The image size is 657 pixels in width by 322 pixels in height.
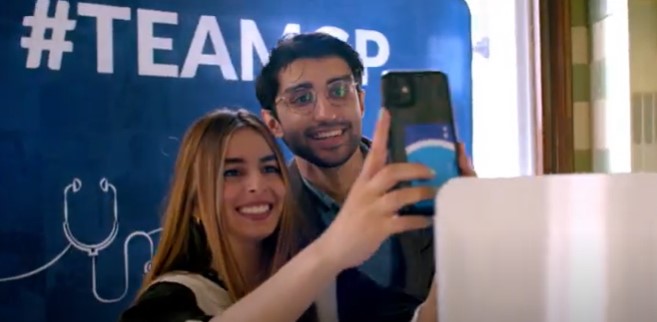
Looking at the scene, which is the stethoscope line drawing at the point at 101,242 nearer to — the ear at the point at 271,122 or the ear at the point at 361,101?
the ear at the point at 271,122

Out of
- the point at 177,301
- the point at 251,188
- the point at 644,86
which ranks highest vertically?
the point at 644,86

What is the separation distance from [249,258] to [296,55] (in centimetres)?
22

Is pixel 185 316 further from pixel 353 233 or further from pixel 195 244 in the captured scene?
pixel 353 233

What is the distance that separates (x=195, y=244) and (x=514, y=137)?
42 centimetres

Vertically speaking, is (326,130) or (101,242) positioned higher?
(326,130)

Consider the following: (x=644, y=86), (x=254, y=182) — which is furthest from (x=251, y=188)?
(x=644, y=86)

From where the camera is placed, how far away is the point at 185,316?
81 cm

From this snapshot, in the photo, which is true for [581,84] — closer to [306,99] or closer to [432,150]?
[432,150]

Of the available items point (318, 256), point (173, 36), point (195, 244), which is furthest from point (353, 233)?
point (173, 36)

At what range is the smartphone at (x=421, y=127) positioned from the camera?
867 millimetres

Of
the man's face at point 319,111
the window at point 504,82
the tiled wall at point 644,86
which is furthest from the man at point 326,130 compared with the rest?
the tiled wall at point 644,86

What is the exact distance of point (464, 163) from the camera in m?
0.91

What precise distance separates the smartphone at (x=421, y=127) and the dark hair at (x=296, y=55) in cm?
5

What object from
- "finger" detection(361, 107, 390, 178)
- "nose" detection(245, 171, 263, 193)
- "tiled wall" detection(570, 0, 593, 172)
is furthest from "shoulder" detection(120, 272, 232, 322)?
"tiled wall" detection(570, 0, 593, 172)
